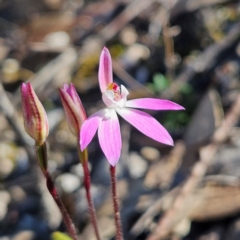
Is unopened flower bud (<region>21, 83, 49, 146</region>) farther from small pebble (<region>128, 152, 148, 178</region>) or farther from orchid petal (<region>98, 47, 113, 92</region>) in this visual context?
small pebble (<region>128, 152, 148, 178</region>)

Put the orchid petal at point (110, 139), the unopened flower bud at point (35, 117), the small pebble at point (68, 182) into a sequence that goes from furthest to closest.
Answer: the small pebble at point (68, 182)
the unopened flower bud at point (35, 117)
the orchid petal at point (110, 139)

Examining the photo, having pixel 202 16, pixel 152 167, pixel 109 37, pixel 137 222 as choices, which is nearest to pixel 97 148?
pixel 152 167

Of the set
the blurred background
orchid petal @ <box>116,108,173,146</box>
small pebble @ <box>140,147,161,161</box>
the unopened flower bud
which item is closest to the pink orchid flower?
orchid petal @ <box>116,108,173,146</box>

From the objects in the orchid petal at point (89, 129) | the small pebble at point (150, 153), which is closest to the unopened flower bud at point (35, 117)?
the orchid petal at point (89, 129)

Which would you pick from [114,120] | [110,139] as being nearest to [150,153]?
[114,120]

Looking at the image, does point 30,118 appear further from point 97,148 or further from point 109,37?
point 109,37

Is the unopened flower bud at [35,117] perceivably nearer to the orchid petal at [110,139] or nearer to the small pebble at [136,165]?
the orchid petal at [110,139]
